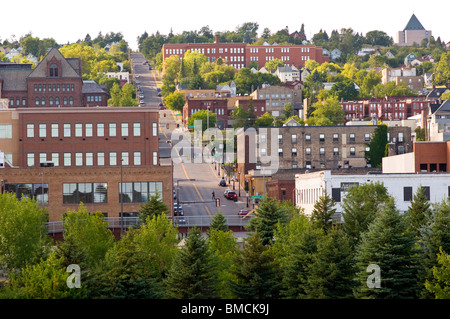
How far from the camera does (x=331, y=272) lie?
62750 mm

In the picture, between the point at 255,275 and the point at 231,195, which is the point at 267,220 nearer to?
the point at 255,275

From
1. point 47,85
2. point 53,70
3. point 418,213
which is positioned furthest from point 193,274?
point 53,70

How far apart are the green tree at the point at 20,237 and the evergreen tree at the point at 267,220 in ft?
52.3

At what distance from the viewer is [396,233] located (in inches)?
2532

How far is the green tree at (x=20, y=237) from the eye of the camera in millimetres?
72312

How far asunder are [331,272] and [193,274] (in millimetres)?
8179

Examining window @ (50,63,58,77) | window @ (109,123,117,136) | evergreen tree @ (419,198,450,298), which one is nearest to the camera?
evergreen tree @ (419,198,450,298)

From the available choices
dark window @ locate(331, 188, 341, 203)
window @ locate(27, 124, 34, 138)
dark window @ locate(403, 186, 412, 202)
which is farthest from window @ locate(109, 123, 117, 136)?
dark window @ locate(403, 186, 412, 202)

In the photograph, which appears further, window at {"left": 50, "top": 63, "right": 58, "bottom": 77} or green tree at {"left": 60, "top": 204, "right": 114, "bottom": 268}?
window at {"left": 50, "top": 63, "right": 58, "bottom": 77}

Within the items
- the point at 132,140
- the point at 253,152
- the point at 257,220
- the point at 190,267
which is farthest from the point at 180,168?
the point at 190,267

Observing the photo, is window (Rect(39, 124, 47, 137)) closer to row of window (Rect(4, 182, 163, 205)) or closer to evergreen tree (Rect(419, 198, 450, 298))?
row of window (Rect(4, 182, 163, 205))

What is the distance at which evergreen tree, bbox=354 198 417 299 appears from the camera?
61.5 meters

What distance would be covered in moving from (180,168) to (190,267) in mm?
111233

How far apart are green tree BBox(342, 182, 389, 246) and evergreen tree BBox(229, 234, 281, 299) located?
8.60 meters
